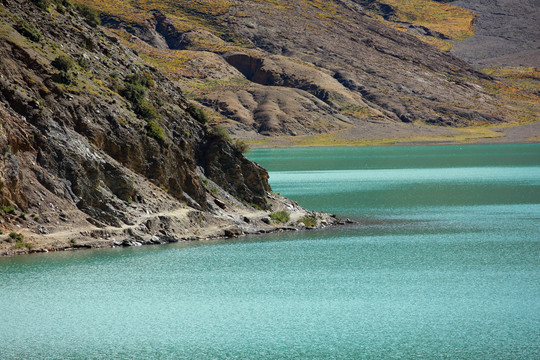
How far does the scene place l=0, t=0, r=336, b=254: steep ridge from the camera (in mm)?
38875

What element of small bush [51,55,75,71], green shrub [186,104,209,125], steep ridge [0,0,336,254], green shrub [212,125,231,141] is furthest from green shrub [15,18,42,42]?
green shrub [212,125,231,141]

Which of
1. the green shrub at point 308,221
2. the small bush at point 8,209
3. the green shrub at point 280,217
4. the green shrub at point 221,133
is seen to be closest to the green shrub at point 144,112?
the green shrub at point 221,133

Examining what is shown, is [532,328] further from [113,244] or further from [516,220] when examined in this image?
[516,220]

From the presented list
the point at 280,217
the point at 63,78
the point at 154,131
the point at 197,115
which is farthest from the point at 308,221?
the point at 63,78

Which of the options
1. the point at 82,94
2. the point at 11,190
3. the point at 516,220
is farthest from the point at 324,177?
the point at 11,190

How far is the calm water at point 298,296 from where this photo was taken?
2284cm

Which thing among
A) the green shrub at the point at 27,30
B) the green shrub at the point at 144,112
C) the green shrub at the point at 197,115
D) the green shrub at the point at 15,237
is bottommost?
the green shrub at the point at 15,237

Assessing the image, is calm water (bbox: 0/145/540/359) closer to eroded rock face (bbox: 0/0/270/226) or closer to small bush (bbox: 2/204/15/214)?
small bush (bbox: 2/204/15/214)

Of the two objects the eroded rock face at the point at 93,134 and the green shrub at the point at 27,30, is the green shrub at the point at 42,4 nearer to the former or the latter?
the eroded rock face at the point at 93,134

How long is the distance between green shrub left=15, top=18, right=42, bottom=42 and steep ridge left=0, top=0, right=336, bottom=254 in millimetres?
66

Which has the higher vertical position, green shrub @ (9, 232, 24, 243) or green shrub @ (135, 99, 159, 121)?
green shrub @ (135, 99, 159, 121)

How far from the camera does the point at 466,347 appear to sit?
73.0ft

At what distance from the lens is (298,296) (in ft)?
96.6

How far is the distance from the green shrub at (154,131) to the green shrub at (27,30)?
890 centimetres
